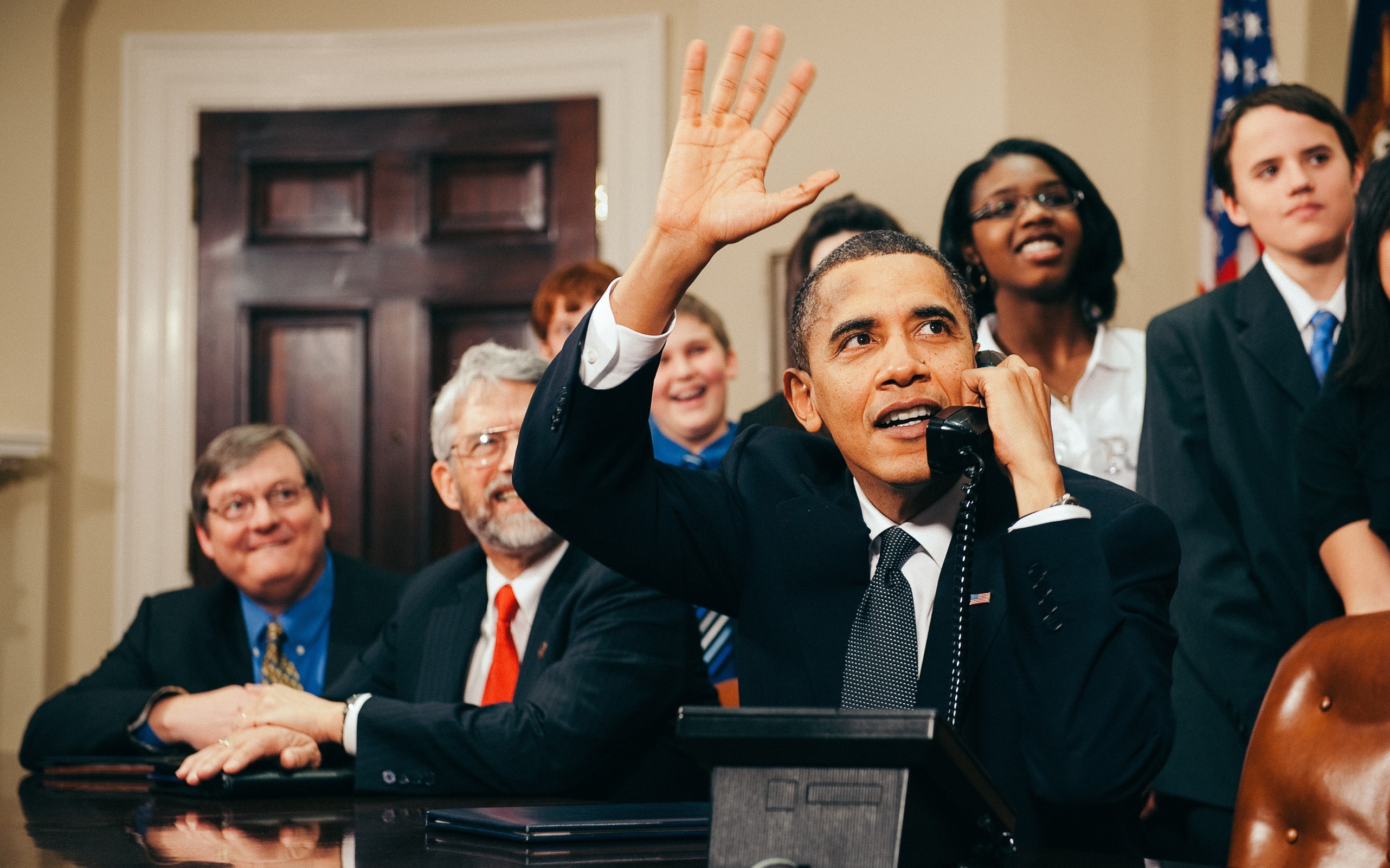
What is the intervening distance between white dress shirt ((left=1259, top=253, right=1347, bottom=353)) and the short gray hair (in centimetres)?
137

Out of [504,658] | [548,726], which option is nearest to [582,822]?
[548,726]

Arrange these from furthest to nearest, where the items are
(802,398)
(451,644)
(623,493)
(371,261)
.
Result: (371,261) < (451,644) < (802,398) < (623,493)

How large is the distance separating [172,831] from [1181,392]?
5.98 feet

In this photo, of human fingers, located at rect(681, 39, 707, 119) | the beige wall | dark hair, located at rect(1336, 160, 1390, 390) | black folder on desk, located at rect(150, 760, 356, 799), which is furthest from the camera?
the beige wall

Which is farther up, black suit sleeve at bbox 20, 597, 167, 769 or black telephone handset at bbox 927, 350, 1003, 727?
black telephone handset at bbox 927, 350, 1003, 727

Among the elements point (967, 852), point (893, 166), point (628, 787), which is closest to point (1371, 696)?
point (967, 852)

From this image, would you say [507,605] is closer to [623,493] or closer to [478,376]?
[478,376]

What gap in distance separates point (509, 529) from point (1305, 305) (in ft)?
4.88

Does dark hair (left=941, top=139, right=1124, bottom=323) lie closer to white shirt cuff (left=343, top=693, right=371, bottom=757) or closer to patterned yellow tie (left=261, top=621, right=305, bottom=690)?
white shirt cuff (left=343, top=693, right=371, bottom=757)

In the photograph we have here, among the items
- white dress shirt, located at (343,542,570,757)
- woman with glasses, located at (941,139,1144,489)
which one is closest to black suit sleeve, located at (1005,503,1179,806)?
white dress shirt, located at (343,542,570,757)

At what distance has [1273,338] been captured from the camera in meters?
2.37

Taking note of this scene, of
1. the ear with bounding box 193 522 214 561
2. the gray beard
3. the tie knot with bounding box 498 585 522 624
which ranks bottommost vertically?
the tie knot with bounding box 498 585 522 624

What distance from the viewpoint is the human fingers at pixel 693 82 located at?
143 cm

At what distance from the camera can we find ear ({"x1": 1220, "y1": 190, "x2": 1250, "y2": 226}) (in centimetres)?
250
